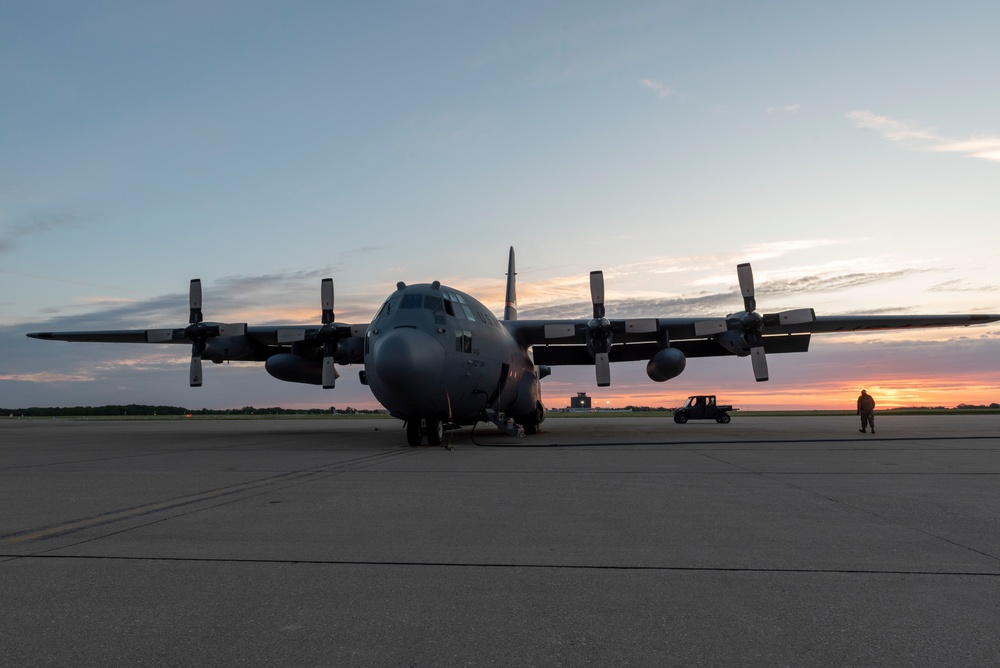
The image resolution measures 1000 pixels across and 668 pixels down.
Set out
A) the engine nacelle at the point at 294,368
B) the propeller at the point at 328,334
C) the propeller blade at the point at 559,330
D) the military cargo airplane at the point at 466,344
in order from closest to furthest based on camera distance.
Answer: the military cargo airplane at the point at 466,344, the propeller at the point at 328,334, the propeller blade at the point at 559,330, the engine nacelle at the point at 294,368

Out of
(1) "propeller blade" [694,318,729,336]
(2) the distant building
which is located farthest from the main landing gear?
(2) the distant building

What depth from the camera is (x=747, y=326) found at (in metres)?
28.2

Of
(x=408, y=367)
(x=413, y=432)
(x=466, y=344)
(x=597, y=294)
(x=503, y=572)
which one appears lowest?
(x=503, y=572)

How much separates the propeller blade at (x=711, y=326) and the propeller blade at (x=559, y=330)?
5.36 m

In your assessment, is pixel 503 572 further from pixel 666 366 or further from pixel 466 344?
pixel 666 366

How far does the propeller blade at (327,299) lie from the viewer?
27.8 metres

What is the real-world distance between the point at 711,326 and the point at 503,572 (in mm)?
25409

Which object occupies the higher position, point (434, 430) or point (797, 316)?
point (797, 316)

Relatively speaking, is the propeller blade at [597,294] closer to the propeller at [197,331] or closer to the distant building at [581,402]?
the propeller at [197,331]

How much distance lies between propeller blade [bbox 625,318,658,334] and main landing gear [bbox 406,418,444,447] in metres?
10.9

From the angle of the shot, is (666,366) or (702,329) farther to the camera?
(702,329)

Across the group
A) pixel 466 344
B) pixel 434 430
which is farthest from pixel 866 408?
pixel 434 430

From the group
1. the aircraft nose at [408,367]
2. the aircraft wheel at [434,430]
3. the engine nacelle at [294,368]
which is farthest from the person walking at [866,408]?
the engine nacelle at [294,368]

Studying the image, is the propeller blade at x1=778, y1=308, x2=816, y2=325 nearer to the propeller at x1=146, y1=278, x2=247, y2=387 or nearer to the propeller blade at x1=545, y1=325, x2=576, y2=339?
the propeller blade at x1=545, y1=325, x2=576, y2=339
